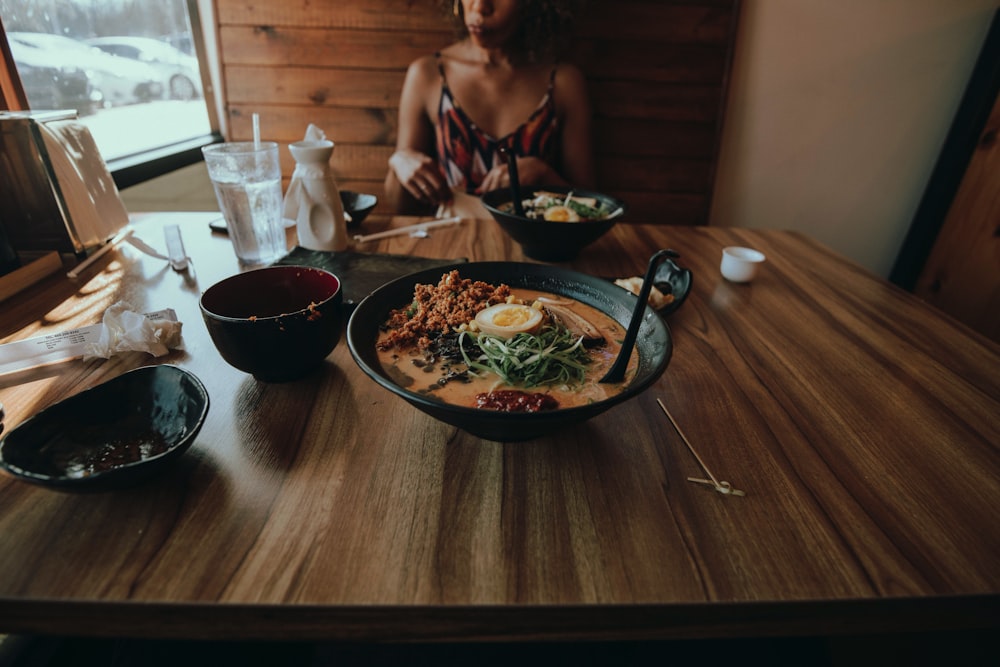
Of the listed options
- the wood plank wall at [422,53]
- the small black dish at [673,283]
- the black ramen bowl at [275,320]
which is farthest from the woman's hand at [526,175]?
the black ramen bowl at [275,320]

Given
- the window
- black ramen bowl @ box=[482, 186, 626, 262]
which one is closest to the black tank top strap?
black ramen bowl @ box=[482, 186, 626, 262]

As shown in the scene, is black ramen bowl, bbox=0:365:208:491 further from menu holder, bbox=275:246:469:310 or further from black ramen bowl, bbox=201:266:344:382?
menu holder, bbox=275:246:469:310

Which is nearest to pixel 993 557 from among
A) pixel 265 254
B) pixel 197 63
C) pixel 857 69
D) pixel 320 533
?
pixel 320 533

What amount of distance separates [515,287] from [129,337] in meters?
0.82

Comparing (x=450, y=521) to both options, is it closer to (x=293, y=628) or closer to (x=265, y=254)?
(x=293, y=628)

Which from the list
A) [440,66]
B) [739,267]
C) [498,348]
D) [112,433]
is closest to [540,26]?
[440,66]

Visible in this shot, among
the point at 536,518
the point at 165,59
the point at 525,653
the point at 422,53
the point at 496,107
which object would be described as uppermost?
the point at 422,53

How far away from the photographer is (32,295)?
4.23 ft

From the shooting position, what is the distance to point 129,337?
3.42 feet

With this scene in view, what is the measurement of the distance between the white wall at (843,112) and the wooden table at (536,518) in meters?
2.41

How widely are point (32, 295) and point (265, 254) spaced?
1.86ft

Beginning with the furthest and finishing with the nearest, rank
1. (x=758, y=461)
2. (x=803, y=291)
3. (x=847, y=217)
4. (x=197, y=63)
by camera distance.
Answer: (x=847, y=217)
(x=197, y=63)
(x=803, y=291)
(x=758, y=461)

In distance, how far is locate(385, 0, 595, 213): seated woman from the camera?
263 cm

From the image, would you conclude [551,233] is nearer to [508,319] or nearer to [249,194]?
[508,319]
